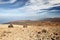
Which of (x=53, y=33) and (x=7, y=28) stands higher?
(x=7, y=28)

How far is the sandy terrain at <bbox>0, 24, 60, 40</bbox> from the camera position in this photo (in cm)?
573

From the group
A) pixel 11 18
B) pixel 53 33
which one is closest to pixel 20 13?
pixel 11 18

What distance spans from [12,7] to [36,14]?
80 centimetres

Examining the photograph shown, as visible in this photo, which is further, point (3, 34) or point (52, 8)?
point (52, 8)

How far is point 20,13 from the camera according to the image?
6012mm

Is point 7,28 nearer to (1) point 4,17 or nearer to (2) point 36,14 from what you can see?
(1) point 4,17

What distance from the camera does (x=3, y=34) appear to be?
5684 millimetres

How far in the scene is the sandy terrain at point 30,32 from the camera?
226 inches

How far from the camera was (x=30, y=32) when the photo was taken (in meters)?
5.89

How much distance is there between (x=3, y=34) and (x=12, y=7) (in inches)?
37.0

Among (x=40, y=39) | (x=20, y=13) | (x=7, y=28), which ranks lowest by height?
(x=40, y=39)

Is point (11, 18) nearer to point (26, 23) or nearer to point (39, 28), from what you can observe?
point (26, 23)

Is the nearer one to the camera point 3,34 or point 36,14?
point 3,34

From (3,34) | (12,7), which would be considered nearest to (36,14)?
(12,7)
